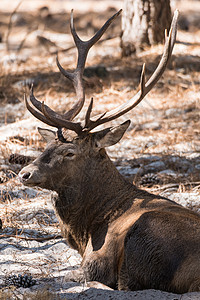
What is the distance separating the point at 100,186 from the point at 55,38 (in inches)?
446

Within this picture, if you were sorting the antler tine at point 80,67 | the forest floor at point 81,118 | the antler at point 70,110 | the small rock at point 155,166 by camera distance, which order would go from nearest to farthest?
1. the antler at point 70,110
2. the forest floor at point 81,118
3. the antler tine at point 80,67
4. the small rock at point 155,166

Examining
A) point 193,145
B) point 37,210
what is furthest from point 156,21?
point 37,210

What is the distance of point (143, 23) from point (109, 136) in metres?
6.96

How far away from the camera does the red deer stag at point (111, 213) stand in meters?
4.18

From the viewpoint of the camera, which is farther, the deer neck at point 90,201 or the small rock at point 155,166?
the small rock at point 155,166

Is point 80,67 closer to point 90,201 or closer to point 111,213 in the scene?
point 90,201

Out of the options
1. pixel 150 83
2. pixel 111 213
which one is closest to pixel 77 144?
pixel 111 213

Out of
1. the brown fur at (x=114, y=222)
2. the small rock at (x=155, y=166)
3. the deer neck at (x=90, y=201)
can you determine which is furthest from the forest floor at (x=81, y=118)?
the deer neck at (x=90, y=201)

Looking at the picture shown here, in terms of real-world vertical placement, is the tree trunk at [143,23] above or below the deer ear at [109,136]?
above

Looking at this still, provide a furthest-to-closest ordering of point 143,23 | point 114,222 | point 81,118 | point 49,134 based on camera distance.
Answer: point 143,23, point 81,118, point 49,134, point 114,222

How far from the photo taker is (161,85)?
10.2 metres

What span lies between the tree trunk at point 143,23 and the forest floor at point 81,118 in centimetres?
24

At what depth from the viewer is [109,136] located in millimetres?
4871

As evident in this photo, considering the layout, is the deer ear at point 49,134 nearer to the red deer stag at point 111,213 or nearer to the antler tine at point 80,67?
the red deer stag at point 111,213
